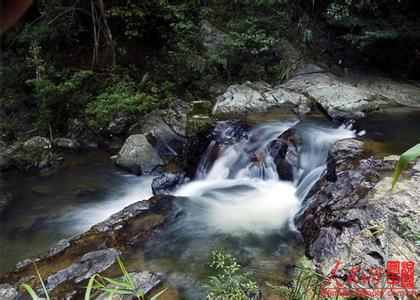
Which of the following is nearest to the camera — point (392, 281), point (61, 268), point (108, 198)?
point (392, 281)

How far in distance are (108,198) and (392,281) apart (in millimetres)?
5620

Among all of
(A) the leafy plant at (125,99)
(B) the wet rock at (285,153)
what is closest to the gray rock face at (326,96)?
(A) the leafy plant at (125,99)

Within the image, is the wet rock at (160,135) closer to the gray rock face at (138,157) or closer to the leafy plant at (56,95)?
the gray rock face at (138,157)

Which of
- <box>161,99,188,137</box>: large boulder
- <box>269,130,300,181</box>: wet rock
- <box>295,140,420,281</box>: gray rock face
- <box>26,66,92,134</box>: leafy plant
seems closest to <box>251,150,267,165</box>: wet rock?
<box>269,130,300,181</box>: wet rock

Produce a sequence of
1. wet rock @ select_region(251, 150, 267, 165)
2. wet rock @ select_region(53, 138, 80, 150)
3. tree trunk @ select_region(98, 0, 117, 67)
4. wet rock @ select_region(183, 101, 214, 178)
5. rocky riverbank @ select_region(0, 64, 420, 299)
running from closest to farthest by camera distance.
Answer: rocky riverbank @ select_region(0, 64, 420, 299) < wet rock @ select_region(251, 150, 267, 165) < wet rock @ select_region(183, 101, 214, 178) < wet rock @ select_region(53, 138, 80, 150) < tree trunk @ select_region(98, 0, 117, 67)

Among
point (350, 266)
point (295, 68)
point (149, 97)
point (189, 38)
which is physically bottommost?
point (350, 266)

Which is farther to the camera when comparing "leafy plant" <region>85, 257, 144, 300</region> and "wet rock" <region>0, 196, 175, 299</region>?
"wet rock" <region>0, 196, 175, 299</region>

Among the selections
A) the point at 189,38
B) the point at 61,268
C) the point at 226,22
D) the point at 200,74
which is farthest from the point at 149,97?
the point at 61,268

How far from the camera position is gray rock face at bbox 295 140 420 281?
133 inches

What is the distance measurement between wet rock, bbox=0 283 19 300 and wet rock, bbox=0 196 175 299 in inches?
3.3

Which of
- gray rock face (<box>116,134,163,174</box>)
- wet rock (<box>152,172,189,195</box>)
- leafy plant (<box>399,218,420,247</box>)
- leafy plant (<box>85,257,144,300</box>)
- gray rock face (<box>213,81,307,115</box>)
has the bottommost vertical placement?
wet rock (<box>152,172,189,195</box>)

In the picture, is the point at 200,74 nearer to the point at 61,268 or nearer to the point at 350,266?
the point at 61,268

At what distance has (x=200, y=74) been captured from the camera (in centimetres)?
1053

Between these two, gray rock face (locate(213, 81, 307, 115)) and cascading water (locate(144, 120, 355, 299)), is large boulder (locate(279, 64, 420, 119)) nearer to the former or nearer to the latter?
gray rock face (locate(213, 81, 307, 115))
